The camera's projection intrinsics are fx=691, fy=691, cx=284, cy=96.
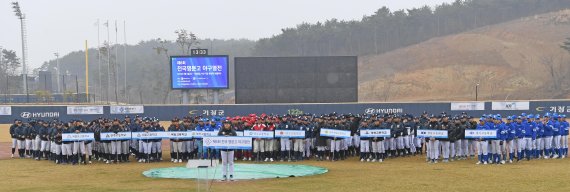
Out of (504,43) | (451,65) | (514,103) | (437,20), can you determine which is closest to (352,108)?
(514,103)

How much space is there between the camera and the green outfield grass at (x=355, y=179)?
63.5 feet

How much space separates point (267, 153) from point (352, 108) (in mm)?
18735

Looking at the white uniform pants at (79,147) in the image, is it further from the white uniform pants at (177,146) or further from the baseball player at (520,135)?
the baseball player at (520,135)

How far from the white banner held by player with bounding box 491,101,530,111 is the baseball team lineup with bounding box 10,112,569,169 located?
785 inches

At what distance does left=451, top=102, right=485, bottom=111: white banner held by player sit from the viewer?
48.4 meters

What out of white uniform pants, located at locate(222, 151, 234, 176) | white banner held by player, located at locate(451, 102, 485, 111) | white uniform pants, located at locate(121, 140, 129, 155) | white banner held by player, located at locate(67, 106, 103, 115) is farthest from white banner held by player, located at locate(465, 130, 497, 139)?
white banner held by player, located at locate(67, 106, 103, 115)

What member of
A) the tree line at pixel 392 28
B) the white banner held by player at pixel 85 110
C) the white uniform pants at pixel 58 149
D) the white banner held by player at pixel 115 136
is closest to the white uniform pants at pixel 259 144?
the white banner held by player at pixel 115 136

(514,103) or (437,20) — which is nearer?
(514,103)

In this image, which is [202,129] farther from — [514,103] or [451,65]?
[451,65]

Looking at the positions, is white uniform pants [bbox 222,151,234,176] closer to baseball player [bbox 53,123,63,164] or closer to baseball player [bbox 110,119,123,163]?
baseball player [bbox 110,119,123,163]

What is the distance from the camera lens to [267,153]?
1133 inches

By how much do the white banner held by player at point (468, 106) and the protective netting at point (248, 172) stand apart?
25212 mm

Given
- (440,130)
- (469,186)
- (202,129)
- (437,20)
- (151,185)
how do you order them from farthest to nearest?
(437,20) → (202,129) → (440,130) → (151,185) → (469,186)

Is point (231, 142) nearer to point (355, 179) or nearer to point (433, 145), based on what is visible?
point (355, 179)
